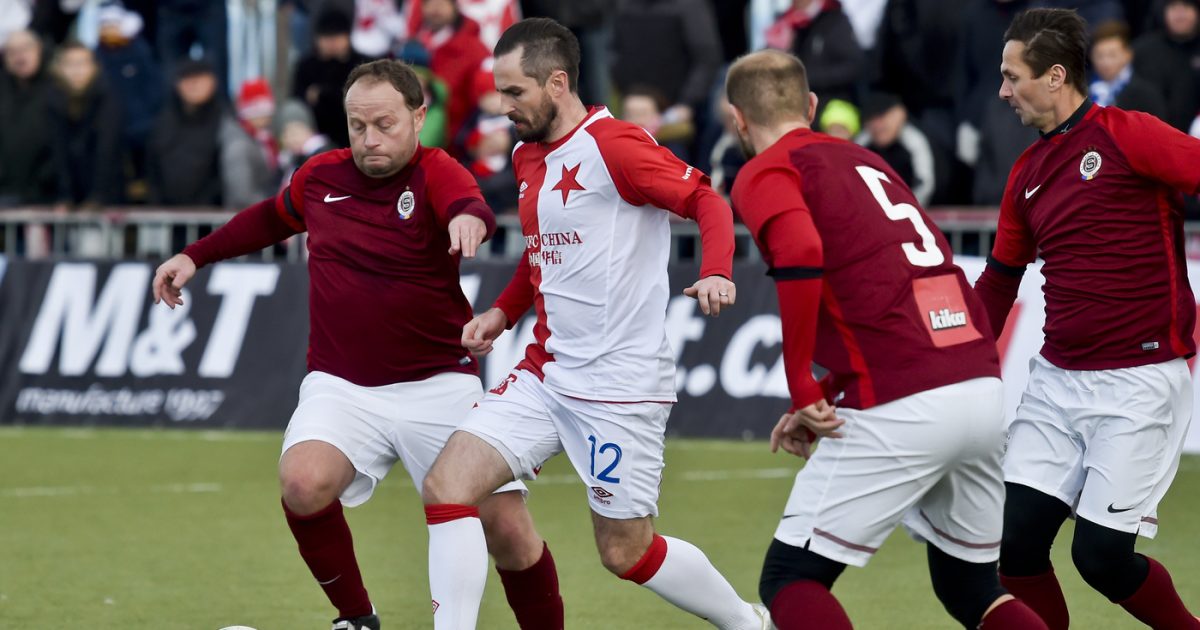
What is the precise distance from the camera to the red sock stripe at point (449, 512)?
6027mm

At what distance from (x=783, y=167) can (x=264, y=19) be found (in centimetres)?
1293

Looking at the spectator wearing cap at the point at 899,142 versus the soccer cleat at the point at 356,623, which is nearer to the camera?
the soccer cleat at the point at 356,623

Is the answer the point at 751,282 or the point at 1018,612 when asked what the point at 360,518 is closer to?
the point at 751,282

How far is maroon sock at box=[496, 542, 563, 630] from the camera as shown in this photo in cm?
662

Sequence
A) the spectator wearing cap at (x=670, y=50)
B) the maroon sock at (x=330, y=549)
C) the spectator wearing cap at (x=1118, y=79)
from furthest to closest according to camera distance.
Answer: the spectator wearing cap at (x=670, y=50) → the spectator wearing cap at (x=1118, y=79) → the maroon sock at (x=330, y=549)

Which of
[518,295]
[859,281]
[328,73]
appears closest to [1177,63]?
[328,73]

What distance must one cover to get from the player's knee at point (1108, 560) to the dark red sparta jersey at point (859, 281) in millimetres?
973

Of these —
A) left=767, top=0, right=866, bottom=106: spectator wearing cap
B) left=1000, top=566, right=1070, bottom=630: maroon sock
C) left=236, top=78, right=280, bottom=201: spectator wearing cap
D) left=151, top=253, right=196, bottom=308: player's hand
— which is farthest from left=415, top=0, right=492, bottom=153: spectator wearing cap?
left=1000, top=566, right=1070, bottom=630: maroon sock

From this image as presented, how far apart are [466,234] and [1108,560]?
2352mm

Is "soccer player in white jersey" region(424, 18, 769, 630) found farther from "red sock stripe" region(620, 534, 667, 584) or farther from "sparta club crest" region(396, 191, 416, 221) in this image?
"sparta club crest" region(396, 191, 416, 221)

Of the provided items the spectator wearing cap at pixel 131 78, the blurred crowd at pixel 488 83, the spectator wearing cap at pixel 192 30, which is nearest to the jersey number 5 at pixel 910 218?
the blurred crowd at pixel 488 83

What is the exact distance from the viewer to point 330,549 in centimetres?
671

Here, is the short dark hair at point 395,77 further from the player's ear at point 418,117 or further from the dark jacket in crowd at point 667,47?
the dark jacket in crowd at point 667,47

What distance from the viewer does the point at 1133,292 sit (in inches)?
242
